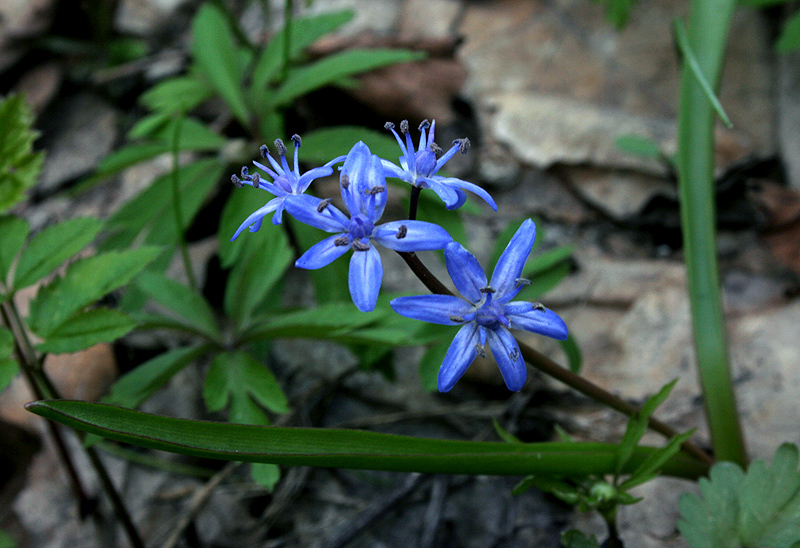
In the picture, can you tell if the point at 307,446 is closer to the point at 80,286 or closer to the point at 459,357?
the point at 459,357

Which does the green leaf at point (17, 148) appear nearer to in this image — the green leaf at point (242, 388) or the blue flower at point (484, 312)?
the green leaf at point (242, 388)

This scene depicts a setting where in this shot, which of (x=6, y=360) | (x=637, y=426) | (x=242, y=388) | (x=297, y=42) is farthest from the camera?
(x=297, y=42)

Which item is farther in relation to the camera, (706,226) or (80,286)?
(706,226)

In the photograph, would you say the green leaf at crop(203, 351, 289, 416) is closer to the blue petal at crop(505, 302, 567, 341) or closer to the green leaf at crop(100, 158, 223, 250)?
the green leaf at crop(100, 158, 223, 250)

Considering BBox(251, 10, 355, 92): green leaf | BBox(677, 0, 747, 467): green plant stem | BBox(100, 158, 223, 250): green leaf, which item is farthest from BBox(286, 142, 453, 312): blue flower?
BBox(251, 10, 355, 92): green leaf

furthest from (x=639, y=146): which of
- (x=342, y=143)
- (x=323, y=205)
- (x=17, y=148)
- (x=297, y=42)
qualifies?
(x=17, y=148)

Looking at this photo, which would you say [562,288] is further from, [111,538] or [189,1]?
[189,1]

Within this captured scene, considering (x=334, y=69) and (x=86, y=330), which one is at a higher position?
(x=334, y=69)
